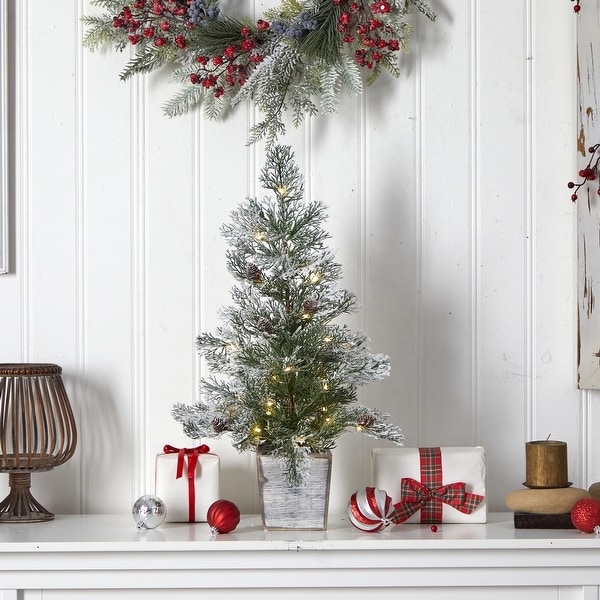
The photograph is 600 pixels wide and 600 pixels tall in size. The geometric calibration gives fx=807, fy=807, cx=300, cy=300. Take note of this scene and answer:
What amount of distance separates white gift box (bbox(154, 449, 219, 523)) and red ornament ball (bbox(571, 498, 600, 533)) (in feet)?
1.90

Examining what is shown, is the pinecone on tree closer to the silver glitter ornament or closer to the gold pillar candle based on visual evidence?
the silver glitter ornament

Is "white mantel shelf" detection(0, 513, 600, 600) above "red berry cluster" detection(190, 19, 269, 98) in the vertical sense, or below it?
below

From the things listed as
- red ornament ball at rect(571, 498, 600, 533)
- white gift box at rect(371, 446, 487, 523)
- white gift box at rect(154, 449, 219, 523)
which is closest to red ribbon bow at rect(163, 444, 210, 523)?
white gift box at rect(154, 449, 219, 523)

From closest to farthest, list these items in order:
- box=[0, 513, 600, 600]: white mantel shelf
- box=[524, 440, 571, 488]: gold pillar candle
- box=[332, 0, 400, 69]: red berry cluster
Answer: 1. box=[0, 513, 600, 600]: white mantel shelf
2. box=[524, 440, 571, 488]: gold pillar candle
3. box=[332, 0, 400, 69]: red berry cluster

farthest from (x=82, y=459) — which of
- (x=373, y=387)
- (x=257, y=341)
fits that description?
(x=373, y=387)

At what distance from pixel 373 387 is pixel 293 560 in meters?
0.39

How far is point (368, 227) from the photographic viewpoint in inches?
58.9

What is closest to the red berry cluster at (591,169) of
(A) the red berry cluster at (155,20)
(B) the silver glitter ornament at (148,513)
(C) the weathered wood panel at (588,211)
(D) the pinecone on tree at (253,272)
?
(C) the weathered wood panel at (588,211)

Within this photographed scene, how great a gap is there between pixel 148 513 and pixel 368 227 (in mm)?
636

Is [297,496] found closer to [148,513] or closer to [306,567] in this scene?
[306,567]

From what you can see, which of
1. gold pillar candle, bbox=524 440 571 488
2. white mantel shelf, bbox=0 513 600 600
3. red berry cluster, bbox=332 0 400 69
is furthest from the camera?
red berry cluster, bbox=332 0 400 69

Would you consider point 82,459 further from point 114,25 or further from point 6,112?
point 114,25

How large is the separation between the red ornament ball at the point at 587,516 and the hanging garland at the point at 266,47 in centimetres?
78

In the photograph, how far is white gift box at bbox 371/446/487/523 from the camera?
132 centimetres
